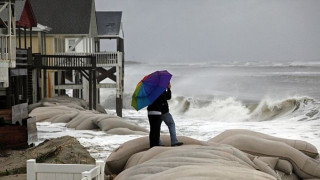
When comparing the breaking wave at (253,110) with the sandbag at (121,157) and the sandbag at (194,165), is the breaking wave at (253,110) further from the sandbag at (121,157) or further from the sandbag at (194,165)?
the sandbag at (194,165)

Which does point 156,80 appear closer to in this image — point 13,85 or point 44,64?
point 13,85

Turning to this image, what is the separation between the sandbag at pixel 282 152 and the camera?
890 centimetres

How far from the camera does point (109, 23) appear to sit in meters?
39.9

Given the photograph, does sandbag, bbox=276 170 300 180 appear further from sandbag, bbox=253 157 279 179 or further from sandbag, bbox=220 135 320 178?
sandbag, bbox=253 157 279 179

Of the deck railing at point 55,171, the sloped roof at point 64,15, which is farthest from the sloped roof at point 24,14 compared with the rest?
the deck railing at point 55,171

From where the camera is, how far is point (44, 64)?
2573cm

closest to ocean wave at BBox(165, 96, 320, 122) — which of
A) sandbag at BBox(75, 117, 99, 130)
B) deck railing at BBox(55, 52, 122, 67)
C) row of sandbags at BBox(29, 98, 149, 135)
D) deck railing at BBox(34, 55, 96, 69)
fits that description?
deck railing at BBox(55, 52, 122, 67)

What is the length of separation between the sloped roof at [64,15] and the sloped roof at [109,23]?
13.6ft

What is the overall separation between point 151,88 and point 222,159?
247 cm

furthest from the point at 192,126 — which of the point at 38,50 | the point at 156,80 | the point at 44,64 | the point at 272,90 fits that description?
the point at 272,90

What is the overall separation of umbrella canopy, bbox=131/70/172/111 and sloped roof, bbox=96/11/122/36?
29.7m

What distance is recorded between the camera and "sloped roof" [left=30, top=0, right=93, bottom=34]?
33.5 m

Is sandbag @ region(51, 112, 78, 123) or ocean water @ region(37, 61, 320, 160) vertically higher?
sandbag @ region(51, 112, 78, 123)

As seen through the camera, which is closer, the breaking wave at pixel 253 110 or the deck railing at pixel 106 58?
the deck railing at pixel 106 58
